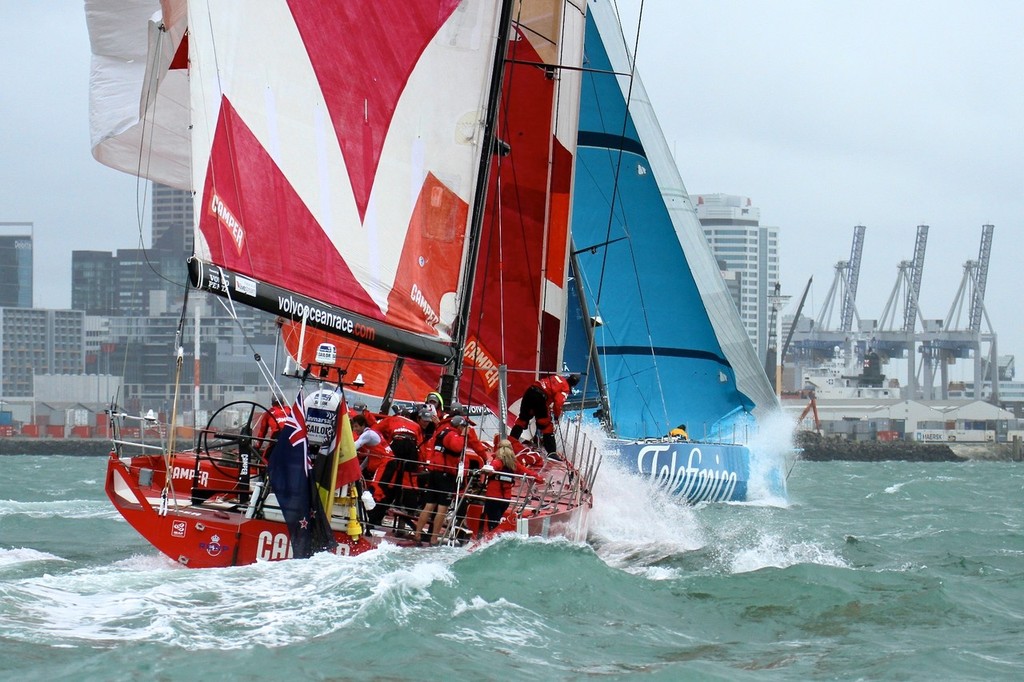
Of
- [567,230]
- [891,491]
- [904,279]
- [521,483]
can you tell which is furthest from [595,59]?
[904,279]

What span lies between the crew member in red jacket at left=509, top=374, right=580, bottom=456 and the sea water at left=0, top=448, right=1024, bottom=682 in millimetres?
1067

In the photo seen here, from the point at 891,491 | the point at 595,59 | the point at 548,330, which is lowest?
the point at 891,491

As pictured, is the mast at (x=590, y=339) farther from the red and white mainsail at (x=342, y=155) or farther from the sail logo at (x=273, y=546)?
the sail logo at (x=273, y=546)

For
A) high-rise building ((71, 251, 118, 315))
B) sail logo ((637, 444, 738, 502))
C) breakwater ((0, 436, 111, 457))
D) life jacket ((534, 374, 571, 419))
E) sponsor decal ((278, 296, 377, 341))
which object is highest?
high-rise building ((71, 251, 118, 315))

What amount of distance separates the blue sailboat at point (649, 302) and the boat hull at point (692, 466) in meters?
0.04

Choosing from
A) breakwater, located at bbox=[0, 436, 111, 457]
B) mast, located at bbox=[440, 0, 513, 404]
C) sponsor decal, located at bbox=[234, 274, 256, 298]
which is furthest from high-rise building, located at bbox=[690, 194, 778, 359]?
sponsor decal, located at bbox=[234, 274, 256, 298]

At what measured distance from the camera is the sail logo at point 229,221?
9.75m

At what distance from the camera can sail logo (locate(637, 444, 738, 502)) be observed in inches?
806

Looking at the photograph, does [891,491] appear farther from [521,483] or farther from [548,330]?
[521,483]

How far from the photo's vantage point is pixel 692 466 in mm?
21391

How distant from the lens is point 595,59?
77.1 ft

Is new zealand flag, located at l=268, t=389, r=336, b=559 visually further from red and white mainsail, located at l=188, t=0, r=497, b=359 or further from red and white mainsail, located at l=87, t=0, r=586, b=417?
red and white mainsail, located at l=188, t=0, r=497, b=359

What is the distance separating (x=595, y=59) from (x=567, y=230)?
9.29 m

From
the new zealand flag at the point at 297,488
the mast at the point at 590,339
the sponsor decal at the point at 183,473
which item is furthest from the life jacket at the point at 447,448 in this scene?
the mast at the point at 590,339
